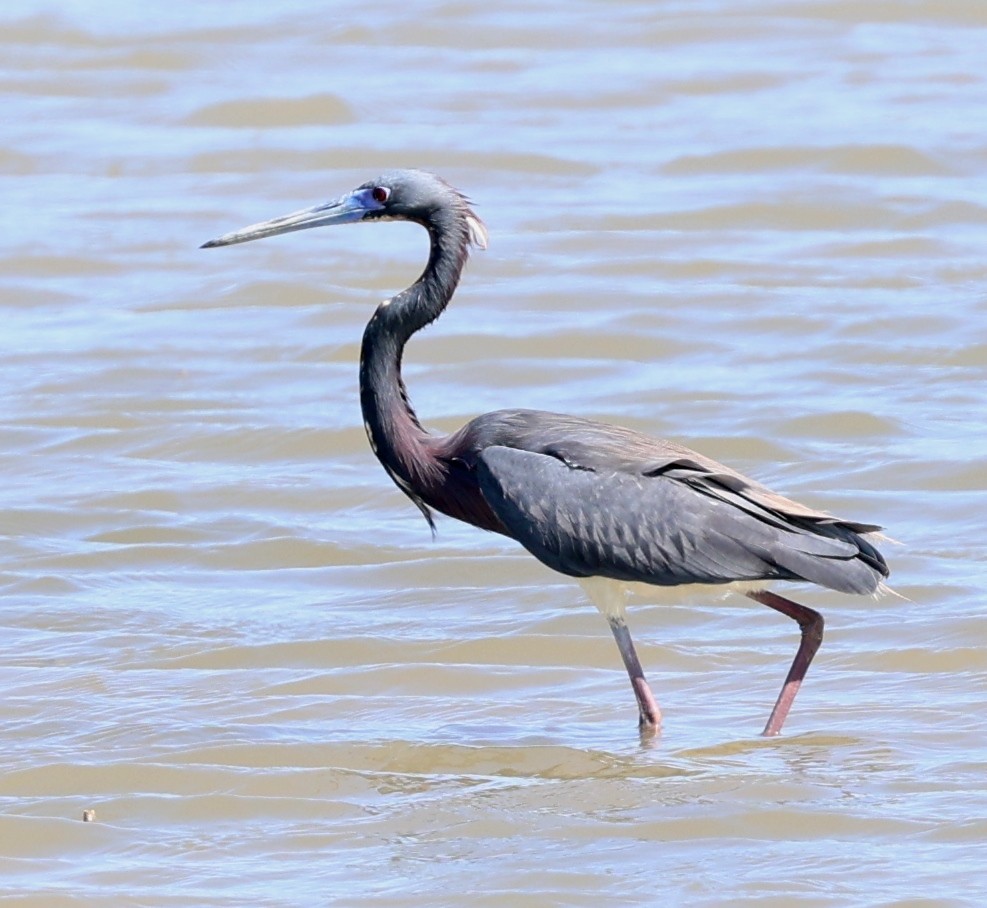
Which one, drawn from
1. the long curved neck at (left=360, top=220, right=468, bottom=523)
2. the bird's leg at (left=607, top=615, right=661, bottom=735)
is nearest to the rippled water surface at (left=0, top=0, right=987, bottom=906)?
the bird's leg at (left=607, top=615, right=661, bottom=735)

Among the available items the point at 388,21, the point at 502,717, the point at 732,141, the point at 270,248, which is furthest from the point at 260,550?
the point at 388,21

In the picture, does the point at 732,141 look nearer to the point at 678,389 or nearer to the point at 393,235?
the point at 393,235

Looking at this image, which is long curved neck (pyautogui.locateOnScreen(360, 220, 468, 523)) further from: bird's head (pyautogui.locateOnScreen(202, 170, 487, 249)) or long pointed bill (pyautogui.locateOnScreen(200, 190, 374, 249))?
long pointed bill (pyautogui.locateOnScreen(200, 190, 374, 249))

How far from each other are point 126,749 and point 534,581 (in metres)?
2.74

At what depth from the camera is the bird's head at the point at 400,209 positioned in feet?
30.9

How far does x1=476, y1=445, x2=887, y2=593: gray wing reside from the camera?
858cm

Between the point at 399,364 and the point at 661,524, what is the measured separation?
1.42m

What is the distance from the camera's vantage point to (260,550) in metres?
11.1

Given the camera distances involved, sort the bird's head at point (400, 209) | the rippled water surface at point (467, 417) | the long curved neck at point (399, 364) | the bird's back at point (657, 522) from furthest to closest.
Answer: the bird's head at point (400, 209) → the long curved neck at point (399, 364) → the bird's back at point (657, 522) → the rippled water surface at point (467, 417)

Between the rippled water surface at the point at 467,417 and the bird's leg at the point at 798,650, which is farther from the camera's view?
the bird's leg at the point at 798,650

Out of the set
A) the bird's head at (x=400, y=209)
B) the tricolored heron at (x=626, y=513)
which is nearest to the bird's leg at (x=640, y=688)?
the tricolored heron at (x=626, y=513)

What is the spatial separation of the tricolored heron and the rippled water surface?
1.80 ft

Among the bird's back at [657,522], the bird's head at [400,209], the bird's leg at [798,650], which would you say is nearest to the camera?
the bird's leg at [798,650]

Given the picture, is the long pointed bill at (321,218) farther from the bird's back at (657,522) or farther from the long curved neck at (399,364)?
the bird's back at (657,522)
